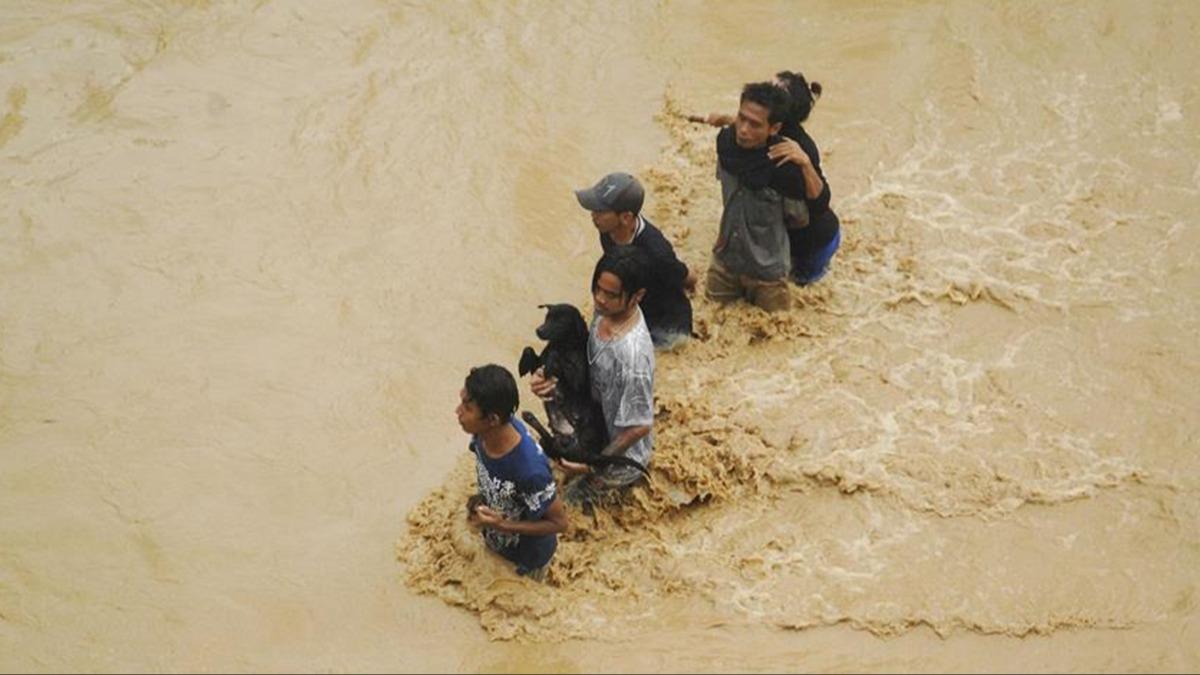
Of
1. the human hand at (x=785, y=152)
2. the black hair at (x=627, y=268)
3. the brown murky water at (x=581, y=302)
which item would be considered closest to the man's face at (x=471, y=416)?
the black hair at (x=627, y=268)

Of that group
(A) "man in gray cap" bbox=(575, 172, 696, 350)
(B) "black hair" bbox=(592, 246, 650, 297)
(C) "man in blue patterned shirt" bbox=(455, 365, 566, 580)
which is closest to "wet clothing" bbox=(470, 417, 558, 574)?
(C) "man in blue patterned shirt" bbox=(455, 365, 566, 580)

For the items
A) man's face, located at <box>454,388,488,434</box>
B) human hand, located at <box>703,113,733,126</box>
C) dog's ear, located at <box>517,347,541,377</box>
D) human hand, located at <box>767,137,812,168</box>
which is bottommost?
dog's ear, located at <box>517,347,541,377</box>

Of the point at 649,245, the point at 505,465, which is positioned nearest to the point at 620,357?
the point at 505,465

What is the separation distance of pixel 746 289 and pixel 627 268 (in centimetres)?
194

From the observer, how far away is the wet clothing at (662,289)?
5379 mm

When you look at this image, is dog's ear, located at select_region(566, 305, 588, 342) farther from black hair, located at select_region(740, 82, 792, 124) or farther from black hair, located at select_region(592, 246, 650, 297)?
black hair, located at select_region(740, 82, 792, 124)

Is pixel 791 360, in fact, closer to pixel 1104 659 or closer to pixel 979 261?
pixel 979 261

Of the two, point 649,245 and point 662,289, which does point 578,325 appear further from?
point 662,289

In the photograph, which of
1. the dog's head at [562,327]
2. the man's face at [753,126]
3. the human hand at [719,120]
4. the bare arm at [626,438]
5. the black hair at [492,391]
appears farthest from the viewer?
the human hand at [719,120]

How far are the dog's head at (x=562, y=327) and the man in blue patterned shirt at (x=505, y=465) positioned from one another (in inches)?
16.4

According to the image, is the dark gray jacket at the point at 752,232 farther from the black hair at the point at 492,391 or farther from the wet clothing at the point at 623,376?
the black hair at the point at 492,391

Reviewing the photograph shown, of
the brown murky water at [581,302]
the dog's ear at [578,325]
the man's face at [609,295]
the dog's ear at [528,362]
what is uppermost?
the man's face at [609,295]

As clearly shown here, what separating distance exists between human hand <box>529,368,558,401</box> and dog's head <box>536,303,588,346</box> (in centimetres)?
16

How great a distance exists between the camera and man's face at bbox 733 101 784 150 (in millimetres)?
5285
